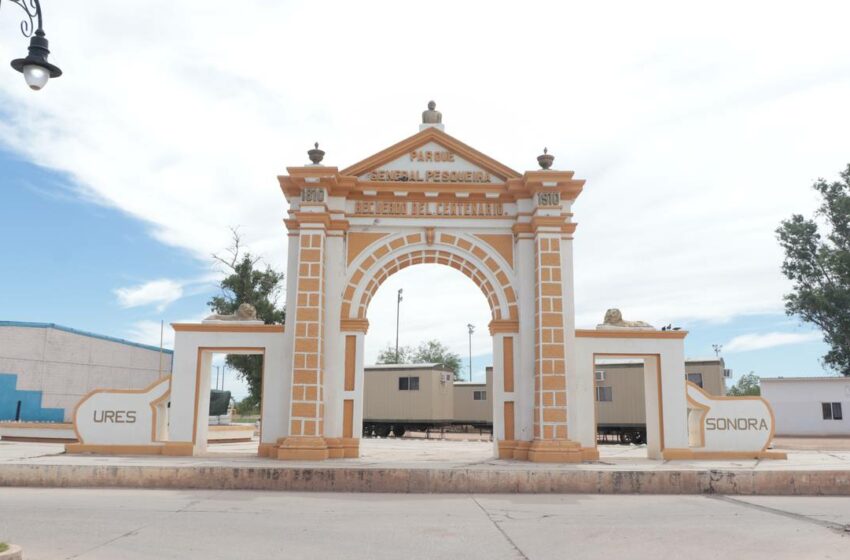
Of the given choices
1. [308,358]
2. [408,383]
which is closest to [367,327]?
[308,358]

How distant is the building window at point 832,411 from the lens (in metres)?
26.6

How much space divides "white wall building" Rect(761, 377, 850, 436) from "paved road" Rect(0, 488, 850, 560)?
814 inches

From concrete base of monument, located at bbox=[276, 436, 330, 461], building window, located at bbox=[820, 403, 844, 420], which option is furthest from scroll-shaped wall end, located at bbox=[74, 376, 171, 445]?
building window, located at bbox=[820, 403, 844, 420]

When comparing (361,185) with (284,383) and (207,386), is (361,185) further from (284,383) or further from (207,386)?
(207,386)

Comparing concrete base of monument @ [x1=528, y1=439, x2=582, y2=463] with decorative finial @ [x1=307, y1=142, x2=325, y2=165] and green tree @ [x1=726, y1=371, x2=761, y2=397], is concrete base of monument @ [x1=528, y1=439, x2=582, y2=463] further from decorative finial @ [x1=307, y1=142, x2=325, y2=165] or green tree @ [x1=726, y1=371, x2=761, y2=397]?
green tree @ [x1=726, y1=371, x2=761, y2=397]

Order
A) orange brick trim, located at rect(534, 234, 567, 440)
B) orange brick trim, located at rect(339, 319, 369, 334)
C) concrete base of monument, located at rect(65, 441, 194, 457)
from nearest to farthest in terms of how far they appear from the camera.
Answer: orange brick trim, located at rect(534, 234, 567, 440), concrete base of monument, located at rect(65, 441, 194, 457), orange brick trim, located at rect(339, 319, 369, 334)

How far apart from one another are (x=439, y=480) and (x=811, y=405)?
77.2ft

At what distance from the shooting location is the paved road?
18.7ft

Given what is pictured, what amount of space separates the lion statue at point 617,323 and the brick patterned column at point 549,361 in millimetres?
1332

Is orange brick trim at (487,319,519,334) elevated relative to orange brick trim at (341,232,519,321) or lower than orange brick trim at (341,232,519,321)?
lower

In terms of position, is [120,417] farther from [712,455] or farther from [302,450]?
[712,455]

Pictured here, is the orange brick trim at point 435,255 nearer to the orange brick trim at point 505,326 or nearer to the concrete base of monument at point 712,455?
the orange brick trim at point 505,326

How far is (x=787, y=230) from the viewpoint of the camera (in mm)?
33688

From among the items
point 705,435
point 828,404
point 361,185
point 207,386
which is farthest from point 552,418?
point 828,404
